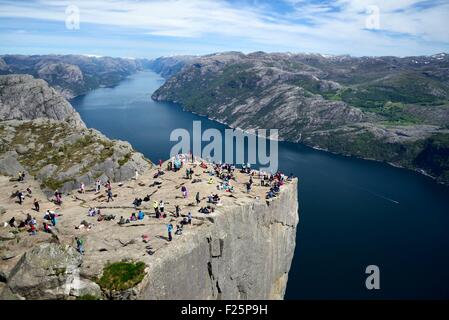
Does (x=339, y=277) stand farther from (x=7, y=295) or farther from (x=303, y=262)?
(x=7, y=295)

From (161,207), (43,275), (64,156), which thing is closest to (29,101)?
(64,156)

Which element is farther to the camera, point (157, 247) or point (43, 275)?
point (157, 247)

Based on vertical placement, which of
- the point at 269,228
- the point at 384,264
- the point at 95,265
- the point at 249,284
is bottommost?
the point at 384,264

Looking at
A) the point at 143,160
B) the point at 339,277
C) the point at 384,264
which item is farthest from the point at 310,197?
the point at 143,160

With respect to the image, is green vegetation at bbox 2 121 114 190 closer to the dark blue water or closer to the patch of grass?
the patch of grass

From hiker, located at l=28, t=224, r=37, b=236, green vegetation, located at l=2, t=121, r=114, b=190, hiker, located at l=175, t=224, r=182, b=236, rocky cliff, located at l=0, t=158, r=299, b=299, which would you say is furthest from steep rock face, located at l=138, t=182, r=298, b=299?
green vegetation, located at l=2, t=121, r=114, b=190

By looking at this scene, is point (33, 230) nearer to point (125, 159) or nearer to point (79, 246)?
point (79, 246)
